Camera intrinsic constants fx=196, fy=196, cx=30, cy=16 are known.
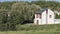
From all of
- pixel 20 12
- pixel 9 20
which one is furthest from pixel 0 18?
pixel 20 12

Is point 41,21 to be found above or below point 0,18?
below

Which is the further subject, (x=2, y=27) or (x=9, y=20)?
(x=9, y=20)

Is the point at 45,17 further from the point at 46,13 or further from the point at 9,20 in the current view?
the point at 9,20

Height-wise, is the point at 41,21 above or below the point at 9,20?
below

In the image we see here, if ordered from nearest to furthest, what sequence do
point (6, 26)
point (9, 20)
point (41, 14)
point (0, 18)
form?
point (6, 26), point (9, 20), point (0, 18), point (41, 14)

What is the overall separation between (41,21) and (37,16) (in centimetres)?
169

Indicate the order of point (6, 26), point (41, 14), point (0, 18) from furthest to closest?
1. point (41, 14)
2. point (0, 18)
3. point (6, 26)

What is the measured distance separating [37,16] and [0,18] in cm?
2025

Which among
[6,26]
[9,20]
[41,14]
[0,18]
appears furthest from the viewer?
[41,14]

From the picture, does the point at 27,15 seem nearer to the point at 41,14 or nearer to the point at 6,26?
the point at 41,14

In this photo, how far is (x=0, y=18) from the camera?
26.6 metres

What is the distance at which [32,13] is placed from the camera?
46.9m

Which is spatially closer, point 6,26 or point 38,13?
point 6,26

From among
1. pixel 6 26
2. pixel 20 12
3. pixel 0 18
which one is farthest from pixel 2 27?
pixel 20 12
